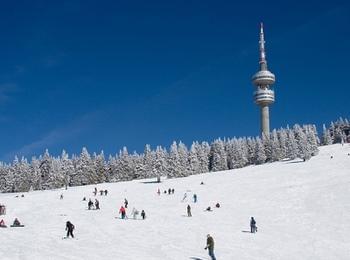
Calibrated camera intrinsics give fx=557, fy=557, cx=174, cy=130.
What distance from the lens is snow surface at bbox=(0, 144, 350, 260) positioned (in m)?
31.2

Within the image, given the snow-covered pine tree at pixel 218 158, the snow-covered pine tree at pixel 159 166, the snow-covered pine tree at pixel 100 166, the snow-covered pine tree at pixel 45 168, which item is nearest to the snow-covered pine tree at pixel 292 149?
the snow-covered pine tree at pixel 218 158

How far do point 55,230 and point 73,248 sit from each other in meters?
7.70

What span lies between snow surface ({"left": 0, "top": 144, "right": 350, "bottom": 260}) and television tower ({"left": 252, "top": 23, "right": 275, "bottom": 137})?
331ft

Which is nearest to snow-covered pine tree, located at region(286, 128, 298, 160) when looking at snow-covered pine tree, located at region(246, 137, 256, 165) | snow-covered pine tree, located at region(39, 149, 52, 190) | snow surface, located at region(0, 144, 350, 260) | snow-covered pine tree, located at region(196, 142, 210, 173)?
snow-covered pine tree, located at region(246, 137, 256, 165)

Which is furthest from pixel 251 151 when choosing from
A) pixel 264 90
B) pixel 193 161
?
pixel 264 90

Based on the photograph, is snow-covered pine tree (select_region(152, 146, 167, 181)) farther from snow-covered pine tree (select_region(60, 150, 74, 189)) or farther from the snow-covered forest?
snow-covered pine tree (select_region(60, 150, 74, 189))

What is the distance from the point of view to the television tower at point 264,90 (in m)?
178

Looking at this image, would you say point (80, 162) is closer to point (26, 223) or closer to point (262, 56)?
point (26, 223)

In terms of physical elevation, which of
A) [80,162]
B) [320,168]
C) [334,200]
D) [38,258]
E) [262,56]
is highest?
[262,56]

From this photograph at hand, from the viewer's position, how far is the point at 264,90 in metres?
184

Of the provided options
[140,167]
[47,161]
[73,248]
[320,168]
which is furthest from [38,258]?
[47,161]

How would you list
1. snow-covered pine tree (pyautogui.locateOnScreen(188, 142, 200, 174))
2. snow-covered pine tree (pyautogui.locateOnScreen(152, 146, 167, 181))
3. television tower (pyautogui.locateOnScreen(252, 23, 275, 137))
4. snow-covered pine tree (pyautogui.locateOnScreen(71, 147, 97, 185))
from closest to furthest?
snow-covered pine tree (pyautogui.locateOnScreen(152, 146, 167, 181)) < snow-covered pine tree (pyautogui.locateOnScreen(71, 147, 97, 185)) < snow-covered pine tree (pyautogui.locateOnScreen(188, 142, 200, 174)) < television tower (pyautogui.locateOnScreen(252, 23, 275, 137))

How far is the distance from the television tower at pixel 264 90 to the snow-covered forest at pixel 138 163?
136ft

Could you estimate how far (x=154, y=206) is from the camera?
2192 inches
